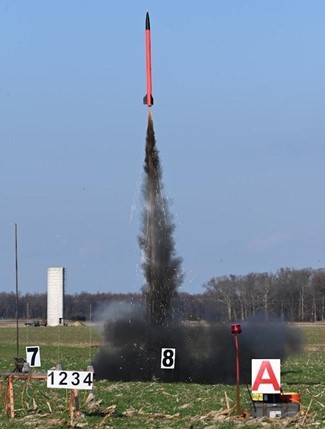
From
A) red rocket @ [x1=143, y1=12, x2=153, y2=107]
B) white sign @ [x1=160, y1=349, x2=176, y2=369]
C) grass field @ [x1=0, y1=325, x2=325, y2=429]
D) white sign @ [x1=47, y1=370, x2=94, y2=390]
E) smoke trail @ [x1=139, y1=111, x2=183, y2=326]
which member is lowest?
grass field @ [x1=0, y1=325, x2=325, y2=429]

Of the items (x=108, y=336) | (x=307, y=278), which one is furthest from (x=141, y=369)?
(x=307, y=278)

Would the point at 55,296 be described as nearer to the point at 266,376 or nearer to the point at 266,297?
the point at 266,297

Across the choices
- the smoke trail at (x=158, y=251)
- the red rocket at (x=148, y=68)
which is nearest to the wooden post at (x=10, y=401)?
the smoke trail at (x=158, y=251)

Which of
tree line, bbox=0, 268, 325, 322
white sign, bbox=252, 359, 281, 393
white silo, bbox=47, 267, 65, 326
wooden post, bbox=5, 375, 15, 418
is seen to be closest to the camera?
white sign, bbox=252, 359, 281, 393

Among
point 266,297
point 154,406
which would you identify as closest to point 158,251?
point 154,406

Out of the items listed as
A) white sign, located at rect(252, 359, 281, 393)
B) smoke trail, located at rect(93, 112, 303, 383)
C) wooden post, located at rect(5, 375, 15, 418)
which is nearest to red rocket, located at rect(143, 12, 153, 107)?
smoke trail, located at rect(93, 112, 303, 383)

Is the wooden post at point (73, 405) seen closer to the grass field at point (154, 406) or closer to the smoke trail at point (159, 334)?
the grass field at point (154, 406)

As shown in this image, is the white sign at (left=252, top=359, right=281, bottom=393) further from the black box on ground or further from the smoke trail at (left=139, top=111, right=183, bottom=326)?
the smoke trail at (left=139, top=111, right=183, bottom=326)

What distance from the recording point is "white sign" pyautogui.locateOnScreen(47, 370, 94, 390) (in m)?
22.6

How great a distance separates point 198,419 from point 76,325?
92.2m

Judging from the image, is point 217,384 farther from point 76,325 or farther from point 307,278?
point 307,278

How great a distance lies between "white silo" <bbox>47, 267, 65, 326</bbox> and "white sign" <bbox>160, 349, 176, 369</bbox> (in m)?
84.8

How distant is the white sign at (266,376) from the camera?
75.5 feet

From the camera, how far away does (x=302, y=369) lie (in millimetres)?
41062
